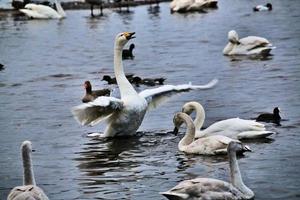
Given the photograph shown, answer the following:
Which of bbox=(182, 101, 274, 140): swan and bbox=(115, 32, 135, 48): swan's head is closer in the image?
bbox=(182, 101, 274, 140): swan

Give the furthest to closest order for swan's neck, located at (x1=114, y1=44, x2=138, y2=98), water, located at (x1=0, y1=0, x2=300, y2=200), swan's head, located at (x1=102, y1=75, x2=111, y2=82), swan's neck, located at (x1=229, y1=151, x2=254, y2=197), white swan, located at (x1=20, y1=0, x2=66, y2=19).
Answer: white swan, located at (x1=20, y1=0, x2=66, y2=19) < swan's head, located at (x1=102, y1=75, x2=111, y2=82) < swan's neck, located at (x1=114, y1=44, x2=138, y2=98) < water, located at (x1=0, y1=0, x2=300, y2=200) < swan's neck, located at (x1=229, y1=151, x2=254, y2=197)

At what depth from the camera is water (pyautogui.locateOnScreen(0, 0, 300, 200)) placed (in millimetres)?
11820

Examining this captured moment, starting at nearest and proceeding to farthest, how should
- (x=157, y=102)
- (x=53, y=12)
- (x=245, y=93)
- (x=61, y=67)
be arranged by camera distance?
(x=157, y=102)
(x=245, y=93)
(x=61, y=67)
(x=53, y=12)

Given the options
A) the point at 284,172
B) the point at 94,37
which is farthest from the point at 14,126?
the point at 94,37

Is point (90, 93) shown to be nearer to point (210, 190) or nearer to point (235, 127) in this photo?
point (235, 127)

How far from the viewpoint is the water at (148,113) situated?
465 inches

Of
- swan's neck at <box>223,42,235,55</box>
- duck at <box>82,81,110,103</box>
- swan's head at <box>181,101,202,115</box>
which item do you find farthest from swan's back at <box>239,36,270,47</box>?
swan's head at <box>181,101,202,115</box>

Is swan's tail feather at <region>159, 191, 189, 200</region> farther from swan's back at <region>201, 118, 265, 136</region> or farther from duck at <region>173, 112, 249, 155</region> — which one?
swan's back at <region>201, 118, 265, 136</region>

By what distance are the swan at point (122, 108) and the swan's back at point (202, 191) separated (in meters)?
3.97

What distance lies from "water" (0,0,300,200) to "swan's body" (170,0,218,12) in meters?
2.63

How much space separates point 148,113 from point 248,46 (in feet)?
28.1

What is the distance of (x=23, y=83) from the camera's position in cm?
2172

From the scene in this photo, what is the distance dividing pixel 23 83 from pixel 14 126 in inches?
227

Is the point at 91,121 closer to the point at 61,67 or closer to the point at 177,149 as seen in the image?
the point at 177,149
